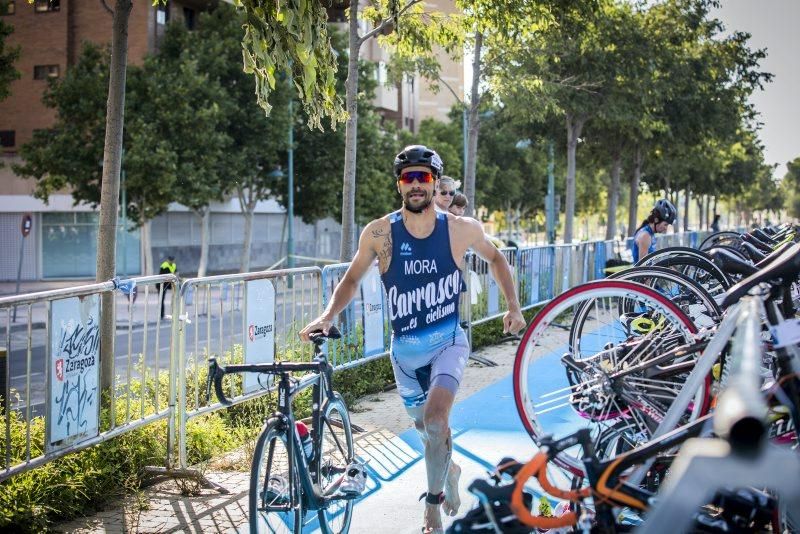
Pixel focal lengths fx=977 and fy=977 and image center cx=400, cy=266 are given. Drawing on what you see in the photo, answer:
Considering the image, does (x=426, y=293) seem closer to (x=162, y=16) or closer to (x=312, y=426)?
(x=312, y=426)

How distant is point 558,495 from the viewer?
3258 mm

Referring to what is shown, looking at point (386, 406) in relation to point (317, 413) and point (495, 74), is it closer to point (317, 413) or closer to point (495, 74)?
point (317, 413)

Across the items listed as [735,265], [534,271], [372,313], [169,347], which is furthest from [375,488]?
[534,271]

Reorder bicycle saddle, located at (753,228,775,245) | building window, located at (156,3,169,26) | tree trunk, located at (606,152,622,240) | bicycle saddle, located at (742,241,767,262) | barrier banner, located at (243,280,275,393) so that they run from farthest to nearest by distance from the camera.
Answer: building window, located at (156,3,169,26), tree trunk, located at (606,152,622,240), bicycle saddle, located at (753,228,775,245), barrier banner, located at (243,280,275,393), bicycle saddle, located at (742,241,767,262)

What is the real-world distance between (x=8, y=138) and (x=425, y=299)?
41.2m

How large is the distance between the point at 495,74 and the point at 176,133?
18331mm

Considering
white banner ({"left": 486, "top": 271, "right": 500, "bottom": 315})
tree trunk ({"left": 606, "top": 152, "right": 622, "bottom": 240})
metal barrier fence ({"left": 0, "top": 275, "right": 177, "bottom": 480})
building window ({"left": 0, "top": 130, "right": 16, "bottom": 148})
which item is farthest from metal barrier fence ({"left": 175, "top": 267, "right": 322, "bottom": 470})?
building window ({"left": 0, "top": 130, "right": 16, "bottom": 148})

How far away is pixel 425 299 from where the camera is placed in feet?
17.2

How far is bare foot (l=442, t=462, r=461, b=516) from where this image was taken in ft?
17.8

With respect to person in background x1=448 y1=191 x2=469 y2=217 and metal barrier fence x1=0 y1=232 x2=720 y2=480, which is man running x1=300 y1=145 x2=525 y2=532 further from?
person in background x1=448 y1=191 x2=469 y2=217

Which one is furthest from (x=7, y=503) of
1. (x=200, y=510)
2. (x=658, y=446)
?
(x=658, y=446)

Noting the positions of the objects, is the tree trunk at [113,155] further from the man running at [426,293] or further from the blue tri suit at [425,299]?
the blue tri suit at [425,299]

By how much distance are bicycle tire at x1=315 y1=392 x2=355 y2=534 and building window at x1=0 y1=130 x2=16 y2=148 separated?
40846 millimetres

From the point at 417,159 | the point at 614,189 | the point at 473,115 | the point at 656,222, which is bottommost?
the point at 656,222
